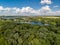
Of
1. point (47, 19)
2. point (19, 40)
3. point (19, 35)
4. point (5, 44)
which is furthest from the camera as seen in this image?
point (47, 19)

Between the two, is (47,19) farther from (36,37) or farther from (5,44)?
(5,44)

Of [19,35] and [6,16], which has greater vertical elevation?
[6,16]

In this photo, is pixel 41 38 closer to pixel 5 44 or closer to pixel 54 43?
pixel 54 43

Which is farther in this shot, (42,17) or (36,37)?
(42,17)

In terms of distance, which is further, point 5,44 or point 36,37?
point 36,37

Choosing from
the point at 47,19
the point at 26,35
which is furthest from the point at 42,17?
the point at 26,35

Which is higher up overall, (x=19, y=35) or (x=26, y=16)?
(x=26, y=16)

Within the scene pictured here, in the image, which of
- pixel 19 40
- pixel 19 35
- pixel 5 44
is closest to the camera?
pixel 5 44

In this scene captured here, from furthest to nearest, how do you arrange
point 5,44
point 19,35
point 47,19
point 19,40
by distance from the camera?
point 47,19 → point 19,35 → point 19,40 → point 5,44

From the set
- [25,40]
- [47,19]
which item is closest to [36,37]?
[25,40]
